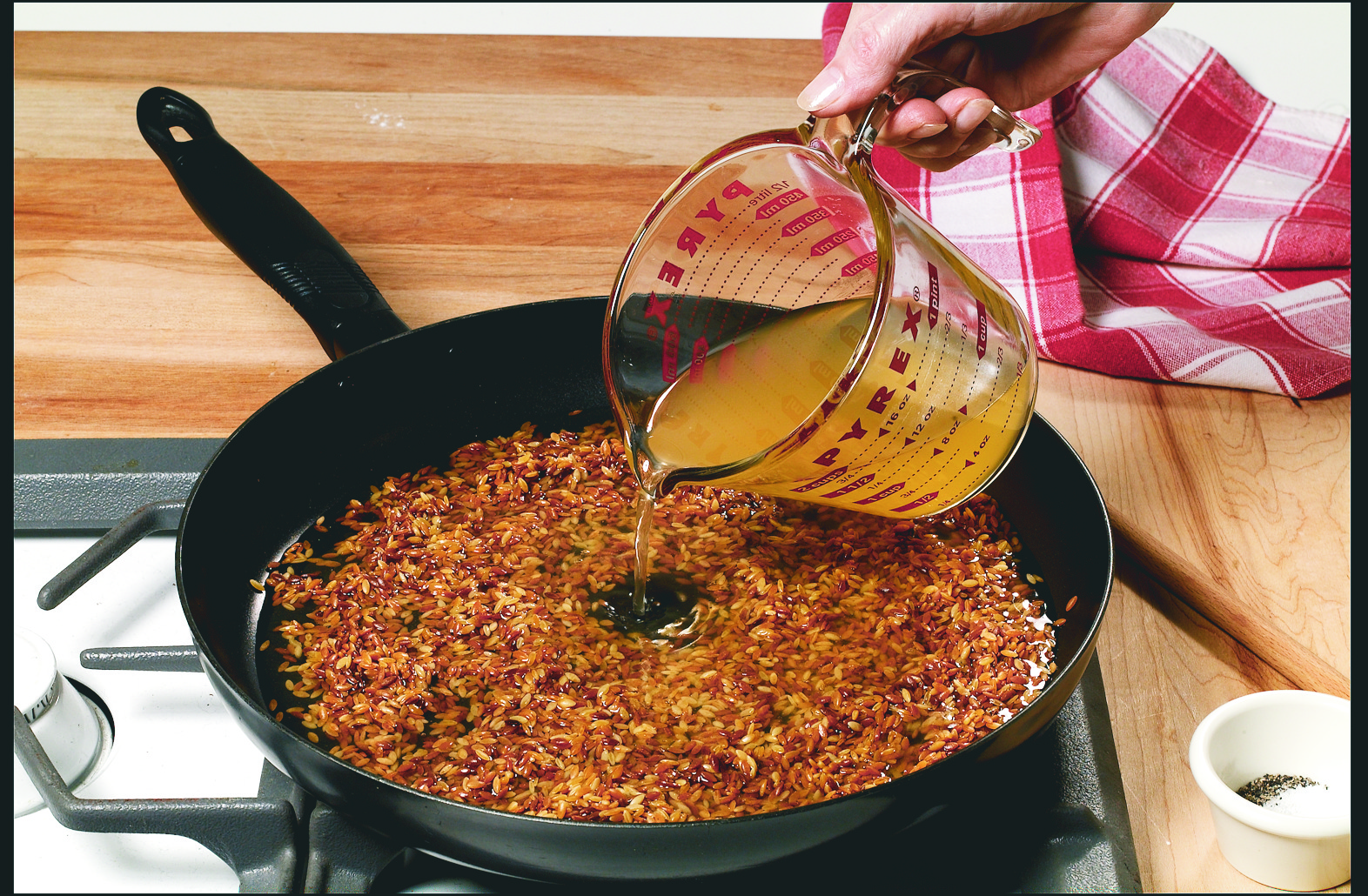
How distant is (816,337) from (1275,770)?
50 centimetres

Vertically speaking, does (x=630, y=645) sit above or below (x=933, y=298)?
below

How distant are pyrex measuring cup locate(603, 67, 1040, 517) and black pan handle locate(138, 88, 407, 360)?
1.13 feet

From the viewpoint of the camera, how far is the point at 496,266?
145 centimetres

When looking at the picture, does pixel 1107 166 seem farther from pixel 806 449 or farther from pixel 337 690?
pixel 337 690

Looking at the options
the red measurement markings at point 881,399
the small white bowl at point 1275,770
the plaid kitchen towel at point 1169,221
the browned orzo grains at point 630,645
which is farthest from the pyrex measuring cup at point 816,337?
the plaid kitchen towel at point 1169,221

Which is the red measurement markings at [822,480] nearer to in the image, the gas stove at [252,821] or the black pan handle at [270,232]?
the gas stove at [252,821]

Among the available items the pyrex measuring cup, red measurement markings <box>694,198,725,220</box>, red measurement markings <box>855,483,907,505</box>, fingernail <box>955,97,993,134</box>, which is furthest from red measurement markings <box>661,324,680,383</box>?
fingernail <box>955,97,993,134</box>

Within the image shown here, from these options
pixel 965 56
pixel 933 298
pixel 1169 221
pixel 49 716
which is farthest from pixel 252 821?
pixel 1169 221

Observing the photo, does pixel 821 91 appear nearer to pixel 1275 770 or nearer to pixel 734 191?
pixel 734 191

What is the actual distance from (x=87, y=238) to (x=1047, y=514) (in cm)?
122

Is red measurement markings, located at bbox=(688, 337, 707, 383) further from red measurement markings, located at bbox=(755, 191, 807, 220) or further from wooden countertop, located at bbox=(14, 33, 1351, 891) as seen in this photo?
wooden countertop, located at bbox=(14, 33, 1351, 891)

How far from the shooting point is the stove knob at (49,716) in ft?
2.81

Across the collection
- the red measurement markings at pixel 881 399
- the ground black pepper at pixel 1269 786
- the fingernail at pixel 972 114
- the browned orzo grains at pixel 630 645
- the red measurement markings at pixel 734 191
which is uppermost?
the fingernail at pixel 972 114

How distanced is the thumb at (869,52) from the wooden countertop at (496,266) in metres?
0.46
